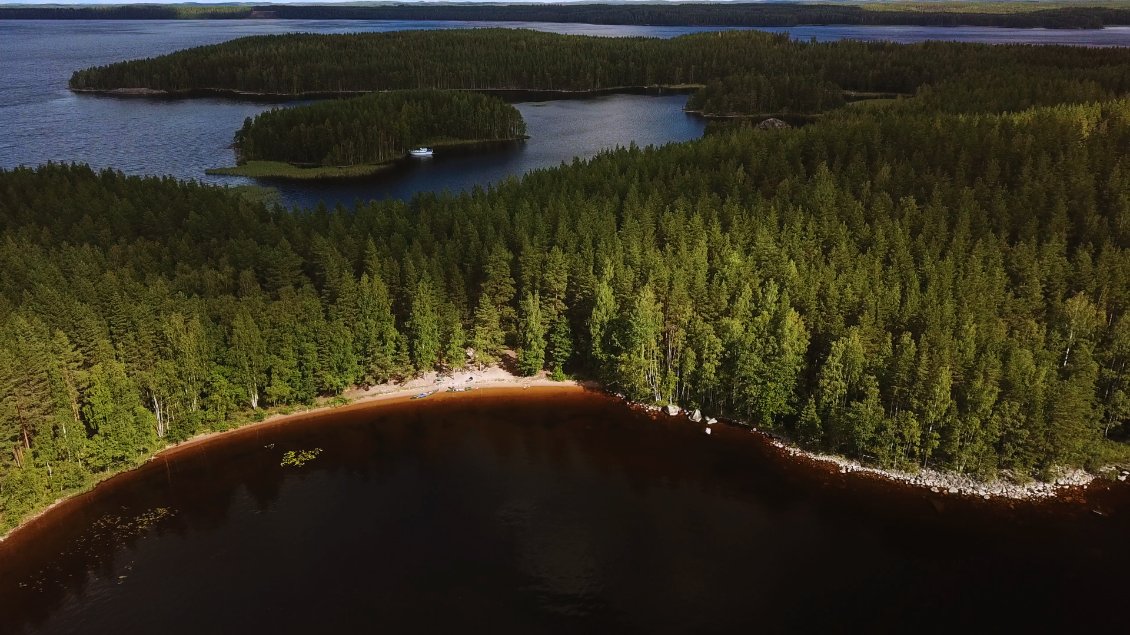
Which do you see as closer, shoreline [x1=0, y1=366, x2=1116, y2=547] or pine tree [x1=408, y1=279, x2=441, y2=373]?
shoreline [x1=0, y1=366, x2=1116, y2=547]

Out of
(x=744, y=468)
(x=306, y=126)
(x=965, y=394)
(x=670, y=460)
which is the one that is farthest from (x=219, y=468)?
(x=306, y=126)

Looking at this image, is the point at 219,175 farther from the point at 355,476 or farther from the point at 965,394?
the point at 965,394

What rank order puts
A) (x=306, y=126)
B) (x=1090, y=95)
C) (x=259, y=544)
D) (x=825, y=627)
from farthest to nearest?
1. (x=306, y=126)
2. (x=1090, y=95)
3. (x=259, y=544)
4. (x=825, y=627)

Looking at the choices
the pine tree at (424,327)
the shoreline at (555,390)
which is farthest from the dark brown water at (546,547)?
the pine tree at (424,327)

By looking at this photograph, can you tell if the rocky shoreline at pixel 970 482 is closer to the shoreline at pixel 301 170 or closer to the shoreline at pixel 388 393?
the shoreline at pixel 388 393

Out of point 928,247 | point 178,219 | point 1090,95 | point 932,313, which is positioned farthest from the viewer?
point 1090,95

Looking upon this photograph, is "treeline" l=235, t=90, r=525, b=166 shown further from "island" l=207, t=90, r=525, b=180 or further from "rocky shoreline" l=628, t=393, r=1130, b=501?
"rocky shoreline" l=628, t=393, r=1130, b=501

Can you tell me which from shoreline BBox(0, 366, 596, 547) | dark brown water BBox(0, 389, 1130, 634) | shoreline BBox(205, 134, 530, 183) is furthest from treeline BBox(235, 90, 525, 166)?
dark brown water BBox(0, 389, 1130, 634)

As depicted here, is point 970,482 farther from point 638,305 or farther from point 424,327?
point 424,327
